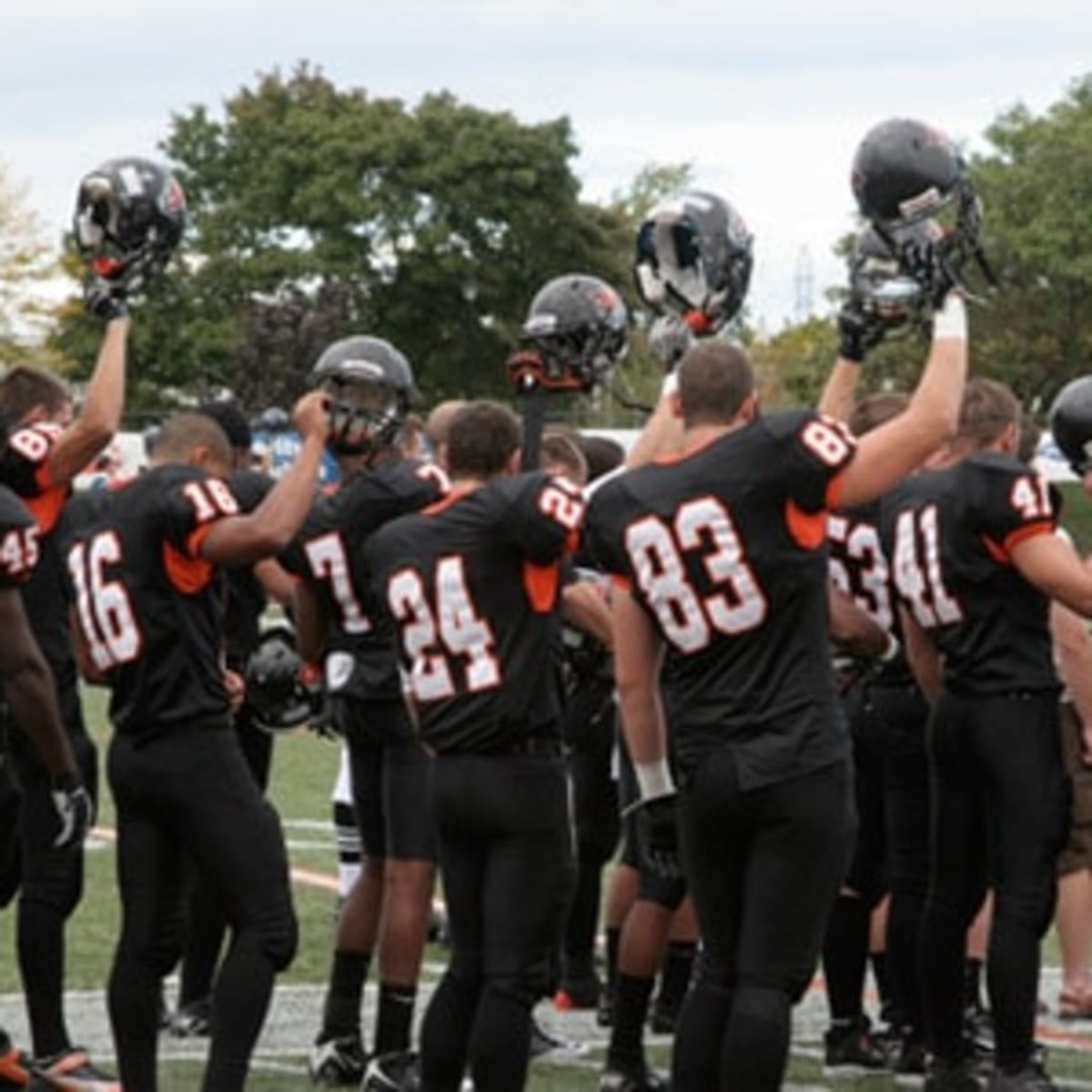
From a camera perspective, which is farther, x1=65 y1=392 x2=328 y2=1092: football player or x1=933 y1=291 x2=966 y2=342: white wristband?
x1=65 y1=392 x2=328 y2=1092: football player

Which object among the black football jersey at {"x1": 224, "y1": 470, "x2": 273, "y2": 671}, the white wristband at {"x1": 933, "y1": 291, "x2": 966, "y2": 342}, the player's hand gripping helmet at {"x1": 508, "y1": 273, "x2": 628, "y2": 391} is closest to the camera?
the white wristband at {"x1": 933, "y1": 291, "x2": 966, "y2": 342}

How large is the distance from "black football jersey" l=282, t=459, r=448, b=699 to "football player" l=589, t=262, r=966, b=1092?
166 cm

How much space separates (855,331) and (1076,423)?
1.59m

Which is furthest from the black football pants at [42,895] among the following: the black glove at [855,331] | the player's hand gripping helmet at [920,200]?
the player's hand gripping helmet at [920,200]

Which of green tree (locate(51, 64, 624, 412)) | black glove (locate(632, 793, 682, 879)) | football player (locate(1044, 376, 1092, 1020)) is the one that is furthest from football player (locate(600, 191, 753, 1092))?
green tree (locate(51, 64, 624, 412))

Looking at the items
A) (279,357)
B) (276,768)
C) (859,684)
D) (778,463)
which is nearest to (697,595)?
(778,463)

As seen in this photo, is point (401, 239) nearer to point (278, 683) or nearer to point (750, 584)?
point (278, 683)

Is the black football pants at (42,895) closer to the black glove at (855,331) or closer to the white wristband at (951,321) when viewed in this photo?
the black glove at (855,331)

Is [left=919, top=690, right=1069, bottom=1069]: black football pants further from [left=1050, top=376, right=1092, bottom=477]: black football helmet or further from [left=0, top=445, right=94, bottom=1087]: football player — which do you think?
[left=0, top=445, right=94, bottom=1087]: football player

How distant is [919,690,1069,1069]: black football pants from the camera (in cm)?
773

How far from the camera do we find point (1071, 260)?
5253 cm

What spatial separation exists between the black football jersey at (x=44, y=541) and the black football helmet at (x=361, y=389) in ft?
2.75

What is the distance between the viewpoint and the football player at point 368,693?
805cm

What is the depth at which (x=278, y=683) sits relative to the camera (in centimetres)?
888
